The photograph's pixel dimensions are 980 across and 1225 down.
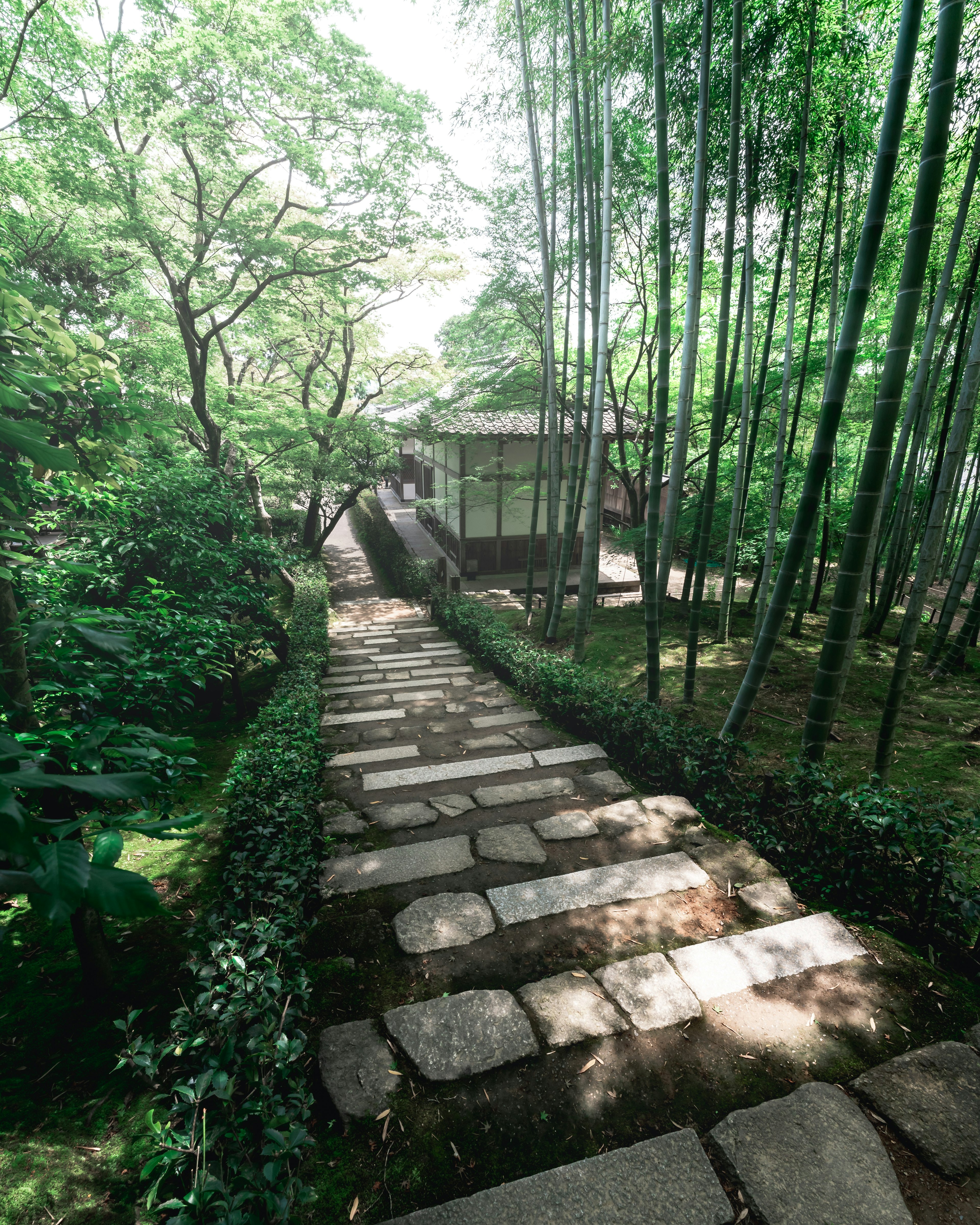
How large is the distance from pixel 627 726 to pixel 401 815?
6.48 ft

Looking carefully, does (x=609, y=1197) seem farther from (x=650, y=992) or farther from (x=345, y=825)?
A: (x=345, y=825)

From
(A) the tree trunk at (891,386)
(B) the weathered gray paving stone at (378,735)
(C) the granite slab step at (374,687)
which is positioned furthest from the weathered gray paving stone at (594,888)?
(C) the granite slab step at (374,687)

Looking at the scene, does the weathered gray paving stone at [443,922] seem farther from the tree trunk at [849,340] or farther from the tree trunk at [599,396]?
the tree trunk at [599,396]

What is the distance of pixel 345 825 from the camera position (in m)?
3.59

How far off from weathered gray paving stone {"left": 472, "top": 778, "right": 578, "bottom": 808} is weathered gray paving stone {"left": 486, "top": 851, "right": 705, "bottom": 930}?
0.86 meters

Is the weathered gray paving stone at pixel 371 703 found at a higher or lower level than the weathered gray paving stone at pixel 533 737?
lower

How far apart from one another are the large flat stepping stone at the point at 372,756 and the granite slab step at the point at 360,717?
0.77 metres

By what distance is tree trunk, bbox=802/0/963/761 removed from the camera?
257 cm

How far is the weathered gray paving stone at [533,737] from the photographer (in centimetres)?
506

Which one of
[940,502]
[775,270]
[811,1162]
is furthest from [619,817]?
[775,270]

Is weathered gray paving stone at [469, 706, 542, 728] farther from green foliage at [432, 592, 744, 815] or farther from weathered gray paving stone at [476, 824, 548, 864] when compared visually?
weathered gray paving stone at [476, 824, 548, 864]

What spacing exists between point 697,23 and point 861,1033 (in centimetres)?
738

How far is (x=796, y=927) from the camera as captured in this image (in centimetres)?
264

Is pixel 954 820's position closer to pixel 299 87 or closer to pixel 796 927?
pixel 796 927
